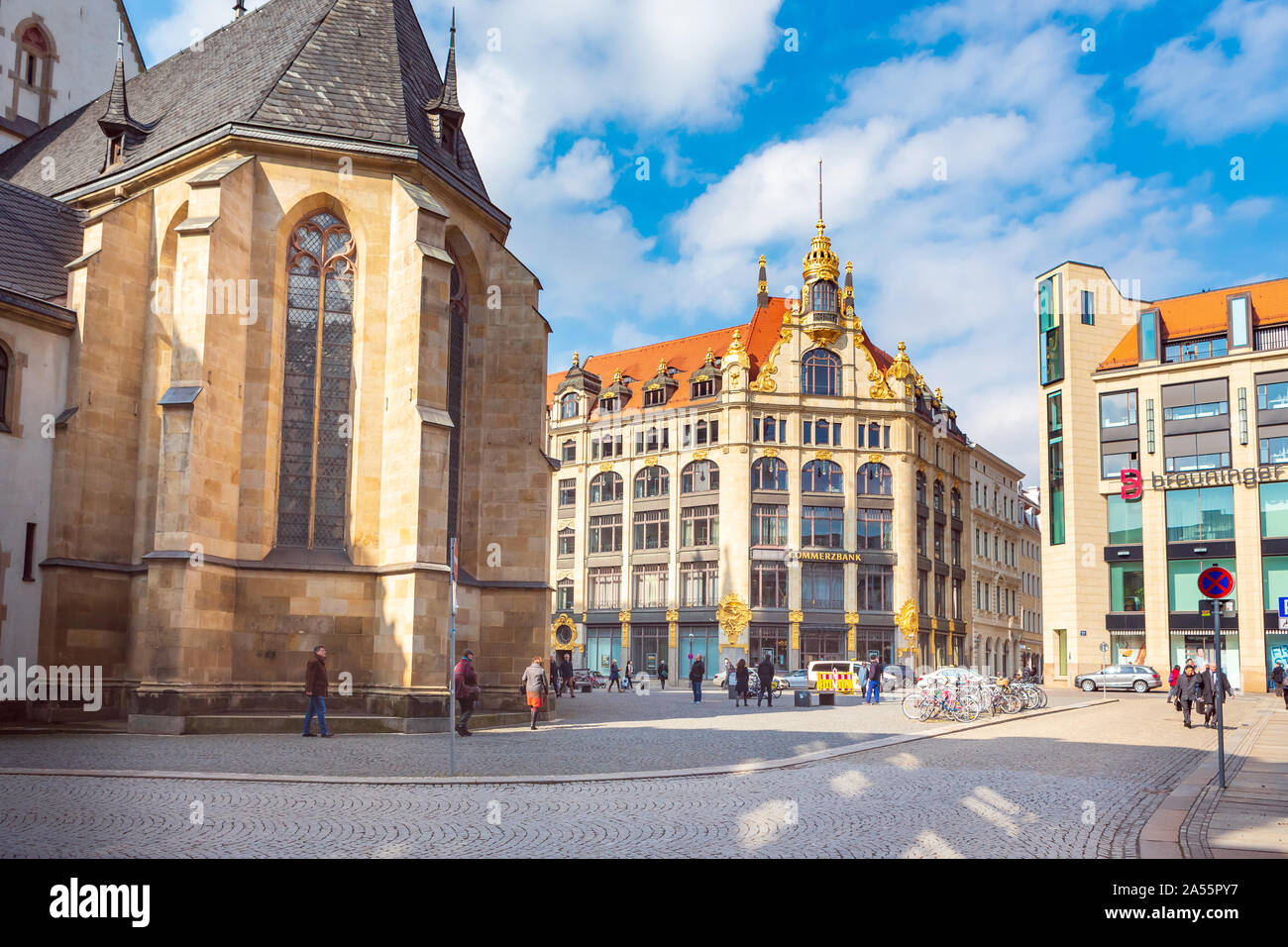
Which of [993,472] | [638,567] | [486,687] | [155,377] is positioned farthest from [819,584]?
[155,377]

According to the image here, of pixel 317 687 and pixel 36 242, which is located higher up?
pixel 36 242

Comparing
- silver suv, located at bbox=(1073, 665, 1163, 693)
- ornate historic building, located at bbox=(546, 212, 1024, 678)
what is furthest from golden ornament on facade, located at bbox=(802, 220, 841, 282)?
silver suv, located at bbox=(1073, 665, 1163, 693)

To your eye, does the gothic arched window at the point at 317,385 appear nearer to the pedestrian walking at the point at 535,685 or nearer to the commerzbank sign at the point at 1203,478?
the pedestrian walking at the point at 535,685

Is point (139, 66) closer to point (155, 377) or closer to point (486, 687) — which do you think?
point (155, 377)

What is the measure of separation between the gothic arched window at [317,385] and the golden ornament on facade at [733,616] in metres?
40.2

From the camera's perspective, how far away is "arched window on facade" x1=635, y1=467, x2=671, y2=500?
64562mm

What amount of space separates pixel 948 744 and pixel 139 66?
34.6 m

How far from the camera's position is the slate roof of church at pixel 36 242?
23.0m

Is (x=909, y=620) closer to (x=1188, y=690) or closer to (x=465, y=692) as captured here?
(x=1188, y=690)

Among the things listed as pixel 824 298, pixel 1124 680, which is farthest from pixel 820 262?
pixel 1124 680

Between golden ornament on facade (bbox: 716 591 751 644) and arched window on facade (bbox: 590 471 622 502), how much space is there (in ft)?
34.6

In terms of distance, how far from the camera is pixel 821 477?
205ft

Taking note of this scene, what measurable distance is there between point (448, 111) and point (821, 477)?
41404 millimetres
